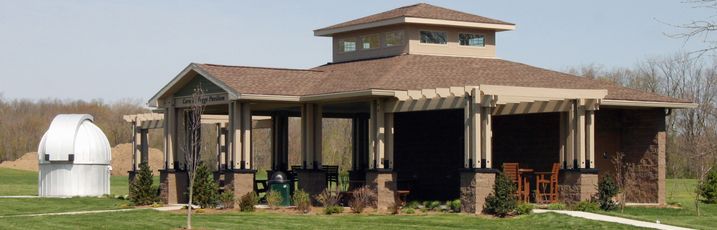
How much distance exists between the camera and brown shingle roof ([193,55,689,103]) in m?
38.4

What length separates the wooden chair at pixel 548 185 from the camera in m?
35.3

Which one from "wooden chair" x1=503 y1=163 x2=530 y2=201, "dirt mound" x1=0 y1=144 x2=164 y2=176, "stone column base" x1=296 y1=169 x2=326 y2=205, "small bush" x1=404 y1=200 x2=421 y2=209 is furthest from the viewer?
"dirt mound" x1=0 y1=144 x2=164 y2=176

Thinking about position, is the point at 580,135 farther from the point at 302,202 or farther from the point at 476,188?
the point at 302,202

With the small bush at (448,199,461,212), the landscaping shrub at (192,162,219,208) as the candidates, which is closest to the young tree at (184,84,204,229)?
the landscaping shrub at (192,162,219,208)

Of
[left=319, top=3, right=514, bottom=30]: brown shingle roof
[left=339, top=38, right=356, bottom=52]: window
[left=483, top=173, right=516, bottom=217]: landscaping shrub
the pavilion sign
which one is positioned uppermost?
[left=319, top=3, right=514, bottom=30]: brown shingle roof

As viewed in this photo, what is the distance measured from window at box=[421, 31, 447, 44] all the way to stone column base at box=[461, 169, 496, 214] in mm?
10217

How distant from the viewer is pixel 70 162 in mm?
52719

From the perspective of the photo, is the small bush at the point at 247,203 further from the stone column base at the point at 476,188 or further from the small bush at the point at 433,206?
the stone column base at the point at 476,188

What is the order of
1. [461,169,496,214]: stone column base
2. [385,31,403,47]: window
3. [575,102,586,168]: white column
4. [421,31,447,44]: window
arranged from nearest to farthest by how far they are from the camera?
[461,169,496,214]: stone column base
[575,102,586,168]: white column
[385,31,403,47]: window
[421,31,447,44]: window

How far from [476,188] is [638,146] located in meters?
8.84

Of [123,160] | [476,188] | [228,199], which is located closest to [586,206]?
[476,188]

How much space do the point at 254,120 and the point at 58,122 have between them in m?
8.87

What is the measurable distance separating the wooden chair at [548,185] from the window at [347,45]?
A: 10.7 m

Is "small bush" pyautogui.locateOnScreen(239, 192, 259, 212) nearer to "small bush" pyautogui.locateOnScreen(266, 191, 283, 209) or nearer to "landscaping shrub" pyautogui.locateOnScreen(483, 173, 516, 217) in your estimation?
"small bush" pyautogui.locateOnScreen(266, 191, 283, 209)
